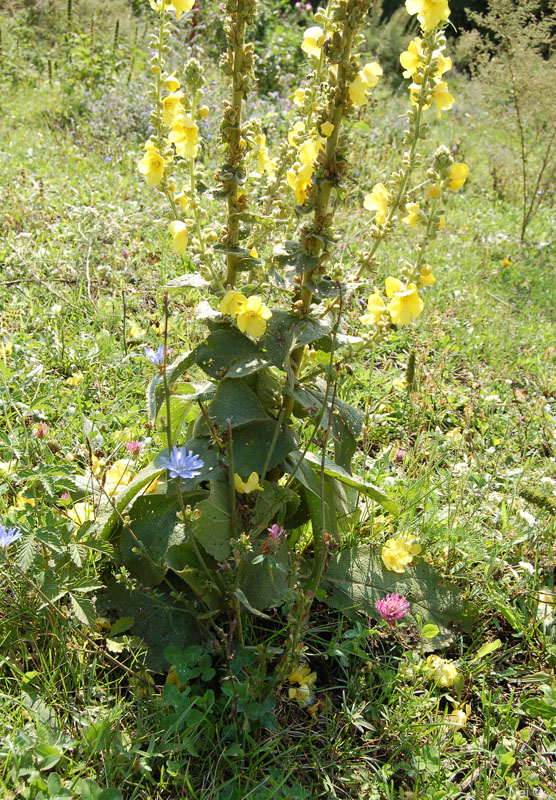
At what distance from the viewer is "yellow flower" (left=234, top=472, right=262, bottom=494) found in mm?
1376

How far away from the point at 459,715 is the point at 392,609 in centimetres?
29

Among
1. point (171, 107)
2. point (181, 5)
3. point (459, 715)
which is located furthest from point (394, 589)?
point (181, 5)

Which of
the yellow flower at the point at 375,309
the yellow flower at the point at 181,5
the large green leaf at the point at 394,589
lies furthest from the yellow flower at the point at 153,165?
the large green leaf at the point at 394,589

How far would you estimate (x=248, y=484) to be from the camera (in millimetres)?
1391

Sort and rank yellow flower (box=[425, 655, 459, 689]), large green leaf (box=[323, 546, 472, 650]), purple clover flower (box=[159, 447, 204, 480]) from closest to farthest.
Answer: purple clover flower (box=[159, 447, 204, 480])
yellow flower (box=[425, 655, 459, 689])
large green leaf (box=[323, 546, 472, 650])

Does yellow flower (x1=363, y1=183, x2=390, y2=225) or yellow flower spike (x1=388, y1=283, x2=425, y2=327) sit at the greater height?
yellow flower (x1=363, y1=183, x2=390, y2=225)

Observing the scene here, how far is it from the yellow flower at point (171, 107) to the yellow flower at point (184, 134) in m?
0.03

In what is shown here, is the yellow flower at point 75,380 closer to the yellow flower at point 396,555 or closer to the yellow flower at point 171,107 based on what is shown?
the yellow flower at point 171,107

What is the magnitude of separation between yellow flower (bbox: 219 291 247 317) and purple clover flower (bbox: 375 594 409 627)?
2.59 feet

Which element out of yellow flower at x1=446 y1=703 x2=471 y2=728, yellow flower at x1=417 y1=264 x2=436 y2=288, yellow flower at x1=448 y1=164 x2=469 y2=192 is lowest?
yellow flower at x1=446 y1=703 x2=471 y2=728

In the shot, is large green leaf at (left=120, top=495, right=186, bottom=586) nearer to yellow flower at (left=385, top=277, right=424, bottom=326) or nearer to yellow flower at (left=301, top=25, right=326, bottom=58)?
yellow flower at (left=385, top=277, right=424, bottom=326)

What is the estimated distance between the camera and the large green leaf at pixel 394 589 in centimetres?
165

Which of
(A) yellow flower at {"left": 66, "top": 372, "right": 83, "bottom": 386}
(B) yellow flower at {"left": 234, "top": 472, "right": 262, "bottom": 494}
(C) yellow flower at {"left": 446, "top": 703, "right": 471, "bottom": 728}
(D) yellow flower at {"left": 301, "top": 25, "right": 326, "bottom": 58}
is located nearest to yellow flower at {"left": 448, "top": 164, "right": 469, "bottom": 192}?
(D) yellow flower at {"left": 301, "top": 25, "right": 326, "bottom": 58}

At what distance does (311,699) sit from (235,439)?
2.07ft
